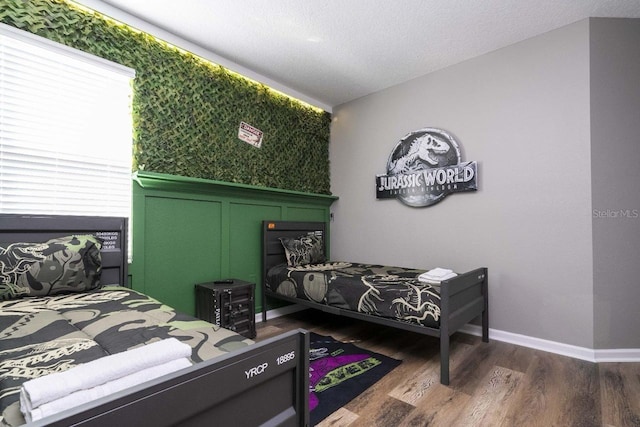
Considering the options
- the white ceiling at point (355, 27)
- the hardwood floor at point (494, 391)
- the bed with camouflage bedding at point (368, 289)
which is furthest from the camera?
the white ceiling at point (355, 27)

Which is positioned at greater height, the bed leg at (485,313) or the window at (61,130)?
the window at (61,130)

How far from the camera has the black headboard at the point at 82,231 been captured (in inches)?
79.4

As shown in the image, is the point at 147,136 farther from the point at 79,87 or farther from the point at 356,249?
the point at 356,249

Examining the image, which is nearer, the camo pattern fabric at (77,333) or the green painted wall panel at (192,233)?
the camo pattern fabric at (77,333)

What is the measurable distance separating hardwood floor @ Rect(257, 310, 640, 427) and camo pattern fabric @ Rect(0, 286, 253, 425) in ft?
3.05

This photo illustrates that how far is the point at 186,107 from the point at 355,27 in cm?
175

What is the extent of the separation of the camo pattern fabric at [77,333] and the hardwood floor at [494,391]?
931 millimetres

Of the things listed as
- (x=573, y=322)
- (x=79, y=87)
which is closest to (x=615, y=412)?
(x=573, y=322)

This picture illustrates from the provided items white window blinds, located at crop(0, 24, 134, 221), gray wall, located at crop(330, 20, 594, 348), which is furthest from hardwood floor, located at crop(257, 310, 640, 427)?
white window blinds, located at crop(0, 24, 134, 221)

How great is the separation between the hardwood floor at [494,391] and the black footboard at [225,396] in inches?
34.7

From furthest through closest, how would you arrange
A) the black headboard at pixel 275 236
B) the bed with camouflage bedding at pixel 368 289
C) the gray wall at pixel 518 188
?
1. the black headboard at pixel 275 236
2. the gray wall at pixel 518 188
3. the bed with camouflage bedding at pixel 368 289

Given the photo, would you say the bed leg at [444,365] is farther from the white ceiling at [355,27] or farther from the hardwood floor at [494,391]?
the white ceiling at [355,27]

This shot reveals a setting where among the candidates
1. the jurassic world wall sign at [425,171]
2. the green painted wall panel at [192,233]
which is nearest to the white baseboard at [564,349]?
the jurassic world wall sign at [425,171]

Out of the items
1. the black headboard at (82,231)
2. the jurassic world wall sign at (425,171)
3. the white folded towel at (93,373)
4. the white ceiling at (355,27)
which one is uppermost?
the white ceiling at (355,27)
